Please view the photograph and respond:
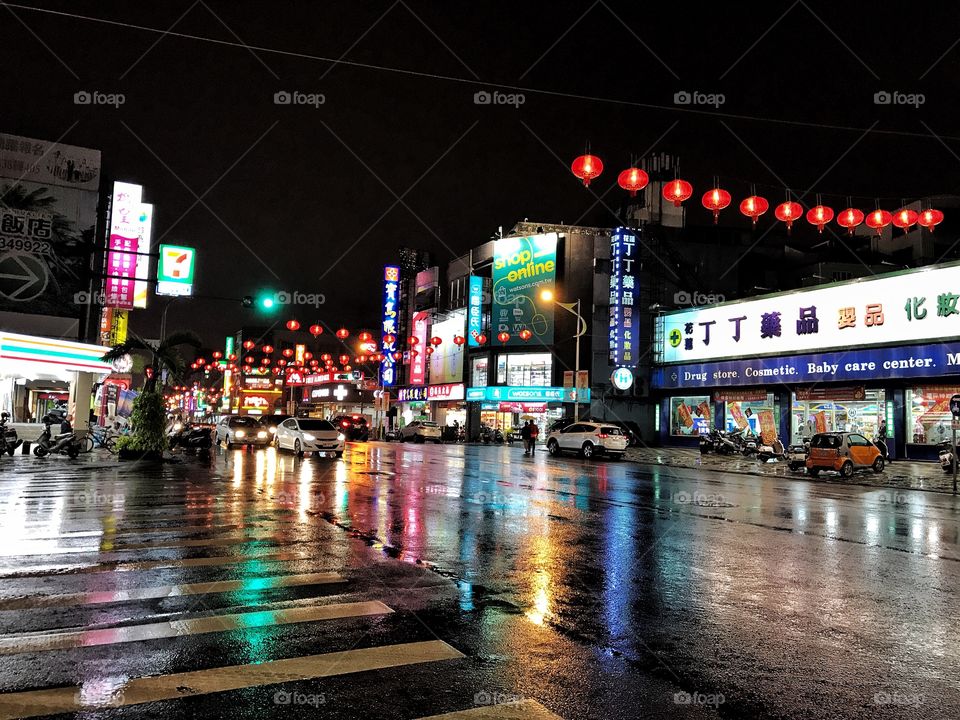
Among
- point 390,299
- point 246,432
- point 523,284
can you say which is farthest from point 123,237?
point 523,284

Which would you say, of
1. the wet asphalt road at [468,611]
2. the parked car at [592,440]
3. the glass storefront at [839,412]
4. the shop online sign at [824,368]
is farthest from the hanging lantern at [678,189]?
the glass storefront at [839,412]

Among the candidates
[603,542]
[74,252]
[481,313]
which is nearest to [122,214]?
[481,313]

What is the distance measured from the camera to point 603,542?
29.0ft

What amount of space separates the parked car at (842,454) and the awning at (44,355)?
28.1 m

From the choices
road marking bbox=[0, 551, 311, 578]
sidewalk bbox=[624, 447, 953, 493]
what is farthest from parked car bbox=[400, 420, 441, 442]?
road marking bbox=[0, 551, 311, 578]

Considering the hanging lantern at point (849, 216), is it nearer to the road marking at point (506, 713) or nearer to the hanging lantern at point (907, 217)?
the hanging lantern at point (907, 217)

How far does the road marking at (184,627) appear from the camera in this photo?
468 cm

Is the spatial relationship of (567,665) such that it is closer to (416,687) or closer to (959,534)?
(416,687)

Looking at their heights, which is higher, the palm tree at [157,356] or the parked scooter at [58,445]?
the palm tree at [157,356]

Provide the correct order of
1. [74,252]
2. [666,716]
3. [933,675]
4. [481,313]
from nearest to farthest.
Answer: [666,716], [933,675], [74,252], [481,313]

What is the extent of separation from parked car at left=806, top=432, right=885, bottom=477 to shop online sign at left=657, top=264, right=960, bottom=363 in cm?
673

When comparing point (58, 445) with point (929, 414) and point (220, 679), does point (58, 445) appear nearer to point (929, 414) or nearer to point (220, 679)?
point (220, 679)

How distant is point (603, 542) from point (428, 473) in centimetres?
1044

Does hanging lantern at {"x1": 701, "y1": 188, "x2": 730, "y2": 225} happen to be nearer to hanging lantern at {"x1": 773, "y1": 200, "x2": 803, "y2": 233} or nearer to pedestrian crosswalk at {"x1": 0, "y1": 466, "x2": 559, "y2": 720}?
hanging lantern at {"x1": 773, "y1": 200, "x2": 803, "y2": 233}
